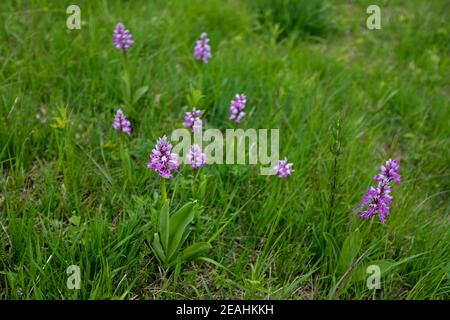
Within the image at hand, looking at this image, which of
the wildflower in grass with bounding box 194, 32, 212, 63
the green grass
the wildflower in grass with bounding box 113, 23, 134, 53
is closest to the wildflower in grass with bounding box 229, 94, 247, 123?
the green grass

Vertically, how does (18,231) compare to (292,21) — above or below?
below

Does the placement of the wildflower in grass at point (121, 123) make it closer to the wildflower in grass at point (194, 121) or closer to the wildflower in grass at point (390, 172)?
the wildflower in grass at point (194, 121)

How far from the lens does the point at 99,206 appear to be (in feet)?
8.14

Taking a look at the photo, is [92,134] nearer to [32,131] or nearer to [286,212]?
[32,131]

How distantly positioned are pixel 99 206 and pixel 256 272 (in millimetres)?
888

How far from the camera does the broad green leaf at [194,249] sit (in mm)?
2213

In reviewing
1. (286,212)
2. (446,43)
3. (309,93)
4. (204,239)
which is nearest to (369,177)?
(286,212)

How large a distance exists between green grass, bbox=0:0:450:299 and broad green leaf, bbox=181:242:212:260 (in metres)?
0.08

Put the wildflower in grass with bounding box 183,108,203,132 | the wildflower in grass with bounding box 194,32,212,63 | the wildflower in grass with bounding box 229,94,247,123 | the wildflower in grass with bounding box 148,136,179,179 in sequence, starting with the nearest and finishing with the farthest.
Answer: the wildflower in grass with bounding box 148,136,179,179 → the wildflower in grass with bounding box 183,108,203,132 → the wildflower in grass with bounding box 229,94,247,123 → the wildflower in grass with bounding box 194,32,212,63

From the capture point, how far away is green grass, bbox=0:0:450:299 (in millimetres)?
2250

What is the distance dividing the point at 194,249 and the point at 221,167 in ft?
2.09

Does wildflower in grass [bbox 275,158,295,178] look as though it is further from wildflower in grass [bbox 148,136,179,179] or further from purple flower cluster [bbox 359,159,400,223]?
wildflower in grass [bbox 148,136,179,179]

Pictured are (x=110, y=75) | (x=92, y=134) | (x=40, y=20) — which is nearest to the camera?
(x=92, y=134)

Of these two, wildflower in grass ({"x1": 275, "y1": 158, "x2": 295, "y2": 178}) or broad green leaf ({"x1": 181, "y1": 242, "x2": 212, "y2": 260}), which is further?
wildflower in grass ({"x1": 275, "y1": 158, "x2": 295, "y2": 178})
